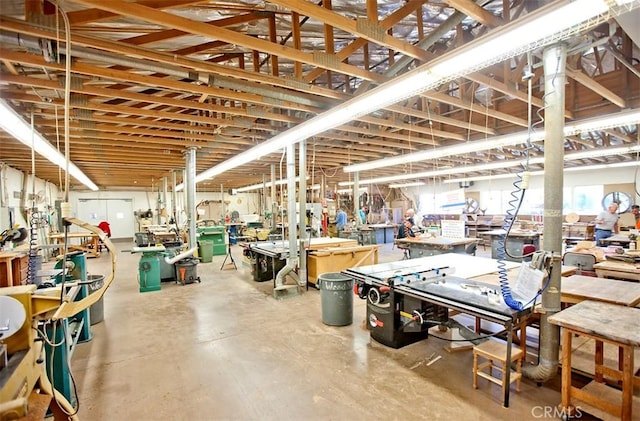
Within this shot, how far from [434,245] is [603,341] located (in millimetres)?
4626

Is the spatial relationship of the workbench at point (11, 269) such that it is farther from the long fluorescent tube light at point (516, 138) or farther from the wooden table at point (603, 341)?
the long fluorescent tube light at point (516, 138)

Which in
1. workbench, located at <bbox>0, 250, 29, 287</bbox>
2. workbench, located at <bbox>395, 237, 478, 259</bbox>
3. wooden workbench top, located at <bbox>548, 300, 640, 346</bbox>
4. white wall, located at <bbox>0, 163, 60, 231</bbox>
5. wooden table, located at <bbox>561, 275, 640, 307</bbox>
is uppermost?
white wall, located at <bbox>0, 163, 60, 231</bbox>

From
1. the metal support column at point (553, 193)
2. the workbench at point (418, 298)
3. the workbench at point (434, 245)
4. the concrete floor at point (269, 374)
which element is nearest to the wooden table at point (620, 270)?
the workbench at point (418, 298)

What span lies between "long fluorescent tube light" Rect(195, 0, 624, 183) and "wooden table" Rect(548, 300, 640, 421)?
185 centimetres

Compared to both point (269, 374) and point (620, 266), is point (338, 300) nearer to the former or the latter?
point (269, 374)

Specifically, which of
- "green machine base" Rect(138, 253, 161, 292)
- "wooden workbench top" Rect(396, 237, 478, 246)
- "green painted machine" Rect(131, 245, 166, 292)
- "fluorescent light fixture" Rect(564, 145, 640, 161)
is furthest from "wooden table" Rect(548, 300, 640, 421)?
"green machine base" Rect(138, 253, 161, 292)

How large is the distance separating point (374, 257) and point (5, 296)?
575cm

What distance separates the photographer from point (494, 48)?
2.10 m

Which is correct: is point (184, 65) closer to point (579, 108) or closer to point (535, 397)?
point (535, 397)

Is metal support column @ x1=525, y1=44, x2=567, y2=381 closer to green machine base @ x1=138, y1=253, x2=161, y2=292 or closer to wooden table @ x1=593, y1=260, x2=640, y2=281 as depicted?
wooden table @ x1=593, y1=260, x2=640, y2=281

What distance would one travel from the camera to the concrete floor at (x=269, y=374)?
2.37 m

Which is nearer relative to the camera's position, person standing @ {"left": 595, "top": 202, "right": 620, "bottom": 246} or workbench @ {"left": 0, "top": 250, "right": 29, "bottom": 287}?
workbench @ {"left": 0, "top": 250, "right": 29, "bottom": 287}

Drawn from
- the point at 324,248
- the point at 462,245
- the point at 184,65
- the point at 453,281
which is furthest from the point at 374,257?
the point at 184,65

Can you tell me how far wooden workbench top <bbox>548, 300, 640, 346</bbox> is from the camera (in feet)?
6.00
